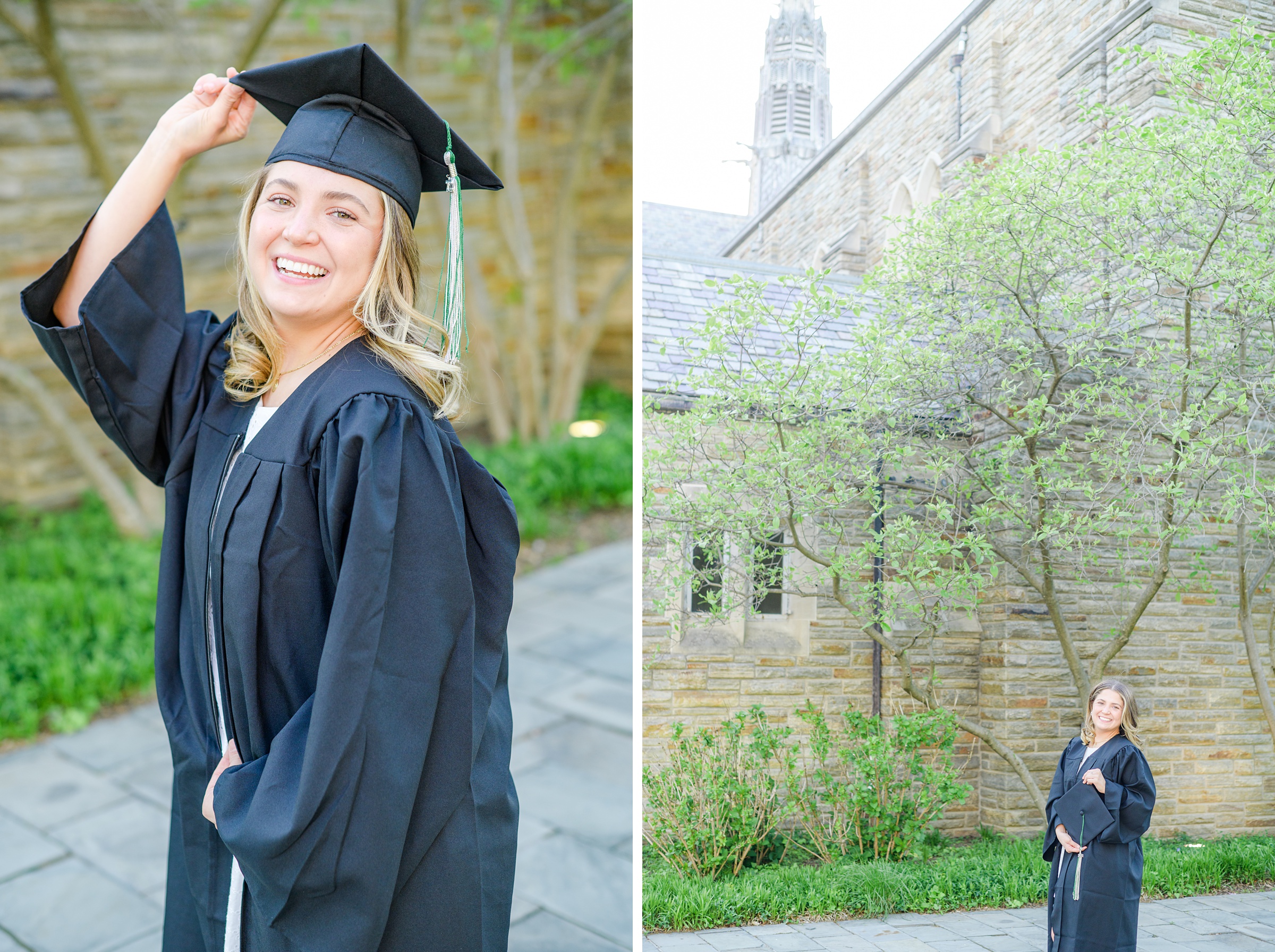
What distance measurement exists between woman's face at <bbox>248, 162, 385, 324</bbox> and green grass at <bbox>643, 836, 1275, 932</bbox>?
1.33 metres

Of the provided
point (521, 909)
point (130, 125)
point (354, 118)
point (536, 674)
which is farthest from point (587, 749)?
point (130, 125)

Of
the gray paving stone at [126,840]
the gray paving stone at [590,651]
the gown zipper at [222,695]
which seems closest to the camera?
the gown zipper at [222,695]

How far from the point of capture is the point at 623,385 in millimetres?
7906

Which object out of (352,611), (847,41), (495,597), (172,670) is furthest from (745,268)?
(172,670)

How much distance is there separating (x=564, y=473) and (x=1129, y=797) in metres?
4.99

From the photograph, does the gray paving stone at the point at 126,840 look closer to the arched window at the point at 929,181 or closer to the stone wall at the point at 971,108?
the stone wall at the point at 971,108

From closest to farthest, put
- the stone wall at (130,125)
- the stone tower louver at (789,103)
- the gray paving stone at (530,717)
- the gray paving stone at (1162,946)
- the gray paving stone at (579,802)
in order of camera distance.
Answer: the gray paving stone at (1162,946) < the stone tower louver at (789,103) < the gray paving stone at (579,802) < the gray paving stone at (530,717) < the stone wall at (130,125)

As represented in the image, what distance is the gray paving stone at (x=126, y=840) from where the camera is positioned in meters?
2.94

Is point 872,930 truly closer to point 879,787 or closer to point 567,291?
point 879,787

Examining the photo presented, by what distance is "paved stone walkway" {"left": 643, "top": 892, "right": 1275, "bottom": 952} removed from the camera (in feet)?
5.52

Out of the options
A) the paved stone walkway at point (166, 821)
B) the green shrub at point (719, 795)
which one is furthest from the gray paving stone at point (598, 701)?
the green shrub at point (719, 795)

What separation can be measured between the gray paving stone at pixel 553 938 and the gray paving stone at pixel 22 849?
1.58m

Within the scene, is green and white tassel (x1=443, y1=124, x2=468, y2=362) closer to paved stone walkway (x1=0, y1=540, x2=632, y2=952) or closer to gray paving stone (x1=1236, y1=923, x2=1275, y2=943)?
gray paving stone (x1=1236, y1=923, x2=1275, y2=943)

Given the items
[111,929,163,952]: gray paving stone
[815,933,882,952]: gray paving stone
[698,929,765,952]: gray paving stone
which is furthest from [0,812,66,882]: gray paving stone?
[815,933,882,952]: gray paving stone
